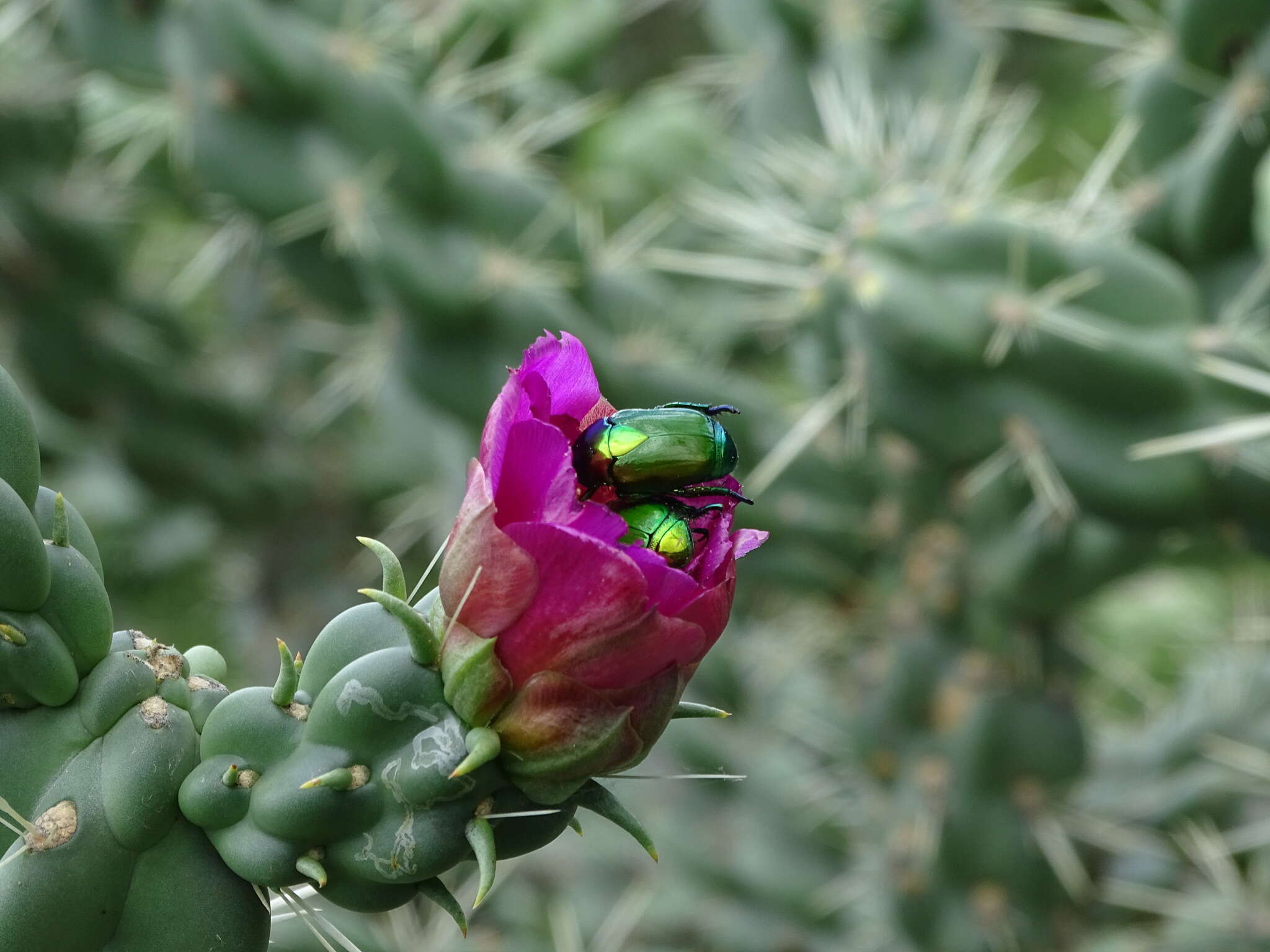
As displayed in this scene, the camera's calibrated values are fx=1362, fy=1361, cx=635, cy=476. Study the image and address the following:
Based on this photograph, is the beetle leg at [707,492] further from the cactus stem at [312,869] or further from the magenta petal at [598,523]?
the cactus stem at [312,869]

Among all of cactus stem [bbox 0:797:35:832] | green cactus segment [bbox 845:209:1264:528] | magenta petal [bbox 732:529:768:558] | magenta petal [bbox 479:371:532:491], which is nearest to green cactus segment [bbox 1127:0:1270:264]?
green cactus segment [bbox 845:209:1264:528]

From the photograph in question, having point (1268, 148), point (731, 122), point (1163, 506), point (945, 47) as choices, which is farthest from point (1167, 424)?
point (731, 122)

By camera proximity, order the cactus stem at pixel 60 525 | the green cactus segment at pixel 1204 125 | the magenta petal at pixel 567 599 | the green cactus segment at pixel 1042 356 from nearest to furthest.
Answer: the magenta petal at pixel 567 599 < the cactus stem at pixel 60 525 < the green cactus segment at pixel 1042 356 < the green cactus segment at pixel 1204 125

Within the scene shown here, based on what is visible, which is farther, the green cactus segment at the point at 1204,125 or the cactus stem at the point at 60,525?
the green cactus segment at the point at 1204,125

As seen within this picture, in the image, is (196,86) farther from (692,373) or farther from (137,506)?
(137,506)

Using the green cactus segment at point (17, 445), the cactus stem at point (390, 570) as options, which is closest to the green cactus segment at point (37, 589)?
the green cactus segment at point (17, 445)

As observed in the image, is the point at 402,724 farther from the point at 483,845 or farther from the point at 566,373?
the point at 566,373

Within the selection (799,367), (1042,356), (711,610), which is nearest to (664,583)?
(711,610)
